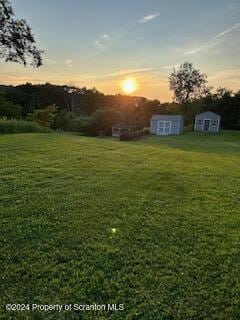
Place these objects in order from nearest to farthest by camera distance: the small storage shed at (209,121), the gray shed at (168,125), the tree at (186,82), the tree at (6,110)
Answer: the tree at (6,110) < the gray shed at (168,125) < the small storage shed at (209,121) < the tree at (186,82)

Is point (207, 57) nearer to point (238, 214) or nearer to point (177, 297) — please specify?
point (238, 214)

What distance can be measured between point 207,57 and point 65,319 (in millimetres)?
13882

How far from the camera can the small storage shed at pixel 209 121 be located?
3684 cm

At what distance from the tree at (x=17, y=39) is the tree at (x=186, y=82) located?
99.5 feet

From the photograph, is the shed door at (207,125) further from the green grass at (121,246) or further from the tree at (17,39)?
the green grass at (121,246)

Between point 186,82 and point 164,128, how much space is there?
15211mm

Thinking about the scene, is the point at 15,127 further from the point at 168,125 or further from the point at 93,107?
the point at 93,107

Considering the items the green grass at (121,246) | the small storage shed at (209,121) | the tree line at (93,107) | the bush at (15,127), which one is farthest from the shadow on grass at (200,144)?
the tree line at (93,107)

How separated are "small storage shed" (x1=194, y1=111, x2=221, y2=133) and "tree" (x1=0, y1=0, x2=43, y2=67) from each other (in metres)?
23.7

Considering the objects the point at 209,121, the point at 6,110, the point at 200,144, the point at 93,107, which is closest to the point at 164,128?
the point at 209,121

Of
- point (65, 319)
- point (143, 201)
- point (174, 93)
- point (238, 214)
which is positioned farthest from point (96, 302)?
point (174, 93)

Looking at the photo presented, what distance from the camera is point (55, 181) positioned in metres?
5.66

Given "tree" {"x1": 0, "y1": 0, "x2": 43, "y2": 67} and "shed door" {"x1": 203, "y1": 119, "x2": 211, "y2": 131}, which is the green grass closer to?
"tree" {"x1": 0, "y1": 0, "x2": 43, "y2": 67}

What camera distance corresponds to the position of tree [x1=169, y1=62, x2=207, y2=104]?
46.2 m
